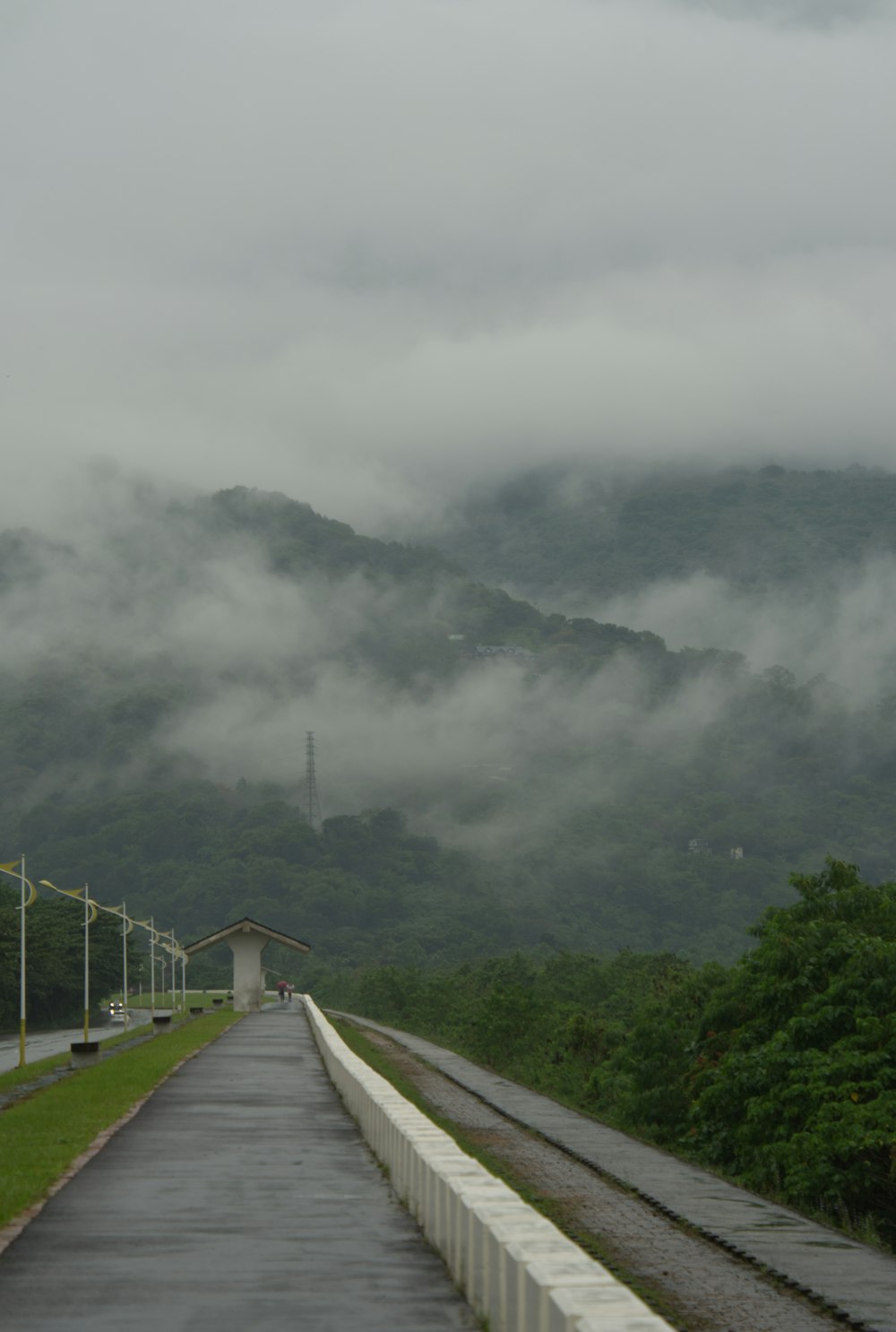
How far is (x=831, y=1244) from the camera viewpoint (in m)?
14.5

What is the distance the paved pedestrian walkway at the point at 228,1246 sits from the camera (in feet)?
30.6

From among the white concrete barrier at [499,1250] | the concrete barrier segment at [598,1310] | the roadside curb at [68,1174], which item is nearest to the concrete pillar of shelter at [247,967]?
the roadside curb at [68,1174]

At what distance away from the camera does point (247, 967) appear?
8019 cm

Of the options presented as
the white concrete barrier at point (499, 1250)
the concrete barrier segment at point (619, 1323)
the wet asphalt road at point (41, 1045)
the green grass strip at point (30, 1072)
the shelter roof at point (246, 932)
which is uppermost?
the shelter roof at point (246, 932)

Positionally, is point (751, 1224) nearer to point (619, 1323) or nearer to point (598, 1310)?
point (598, 1310)

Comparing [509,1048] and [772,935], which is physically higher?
[772,935]

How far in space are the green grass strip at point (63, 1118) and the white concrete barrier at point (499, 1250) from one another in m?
3.21

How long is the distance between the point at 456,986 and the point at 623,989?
29331 millimetres

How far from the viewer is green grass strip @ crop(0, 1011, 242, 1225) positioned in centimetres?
1491

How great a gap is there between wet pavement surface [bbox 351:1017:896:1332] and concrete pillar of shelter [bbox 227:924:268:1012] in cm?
5286

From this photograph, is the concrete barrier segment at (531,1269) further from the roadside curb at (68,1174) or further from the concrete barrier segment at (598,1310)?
the roadside curb at (68,1174)

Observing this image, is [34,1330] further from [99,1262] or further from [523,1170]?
[523,1170]

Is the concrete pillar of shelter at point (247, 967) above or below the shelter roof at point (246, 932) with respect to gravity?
below

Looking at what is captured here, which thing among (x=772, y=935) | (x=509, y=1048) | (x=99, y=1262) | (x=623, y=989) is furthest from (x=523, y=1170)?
(x=623, y=989)
